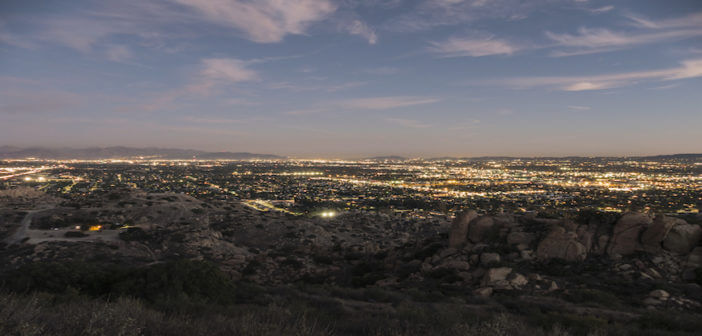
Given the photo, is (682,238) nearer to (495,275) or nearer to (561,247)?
(561,247)

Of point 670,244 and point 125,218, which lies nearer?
point 670,244

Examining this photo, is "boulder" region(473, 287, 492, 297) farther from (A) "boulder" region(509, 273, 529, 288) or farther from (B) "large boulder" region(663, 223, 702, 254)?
(B) "large boulder" region(663, 223, 702, 254)

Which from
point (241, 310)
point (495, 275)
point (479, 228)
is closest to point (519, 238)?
point (479, 228)

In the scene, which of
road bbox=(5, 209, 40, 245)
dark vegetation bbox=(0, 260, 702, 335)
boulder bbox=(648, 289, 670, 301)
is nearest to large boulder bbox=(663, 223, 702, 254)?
boulder bbox=(648, 289, 670, 301)

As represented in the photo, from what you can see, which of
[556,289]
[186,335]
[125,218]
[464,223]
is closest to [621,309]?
[556,289]

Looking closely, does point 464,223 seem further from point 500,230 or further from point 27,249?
point 27,249

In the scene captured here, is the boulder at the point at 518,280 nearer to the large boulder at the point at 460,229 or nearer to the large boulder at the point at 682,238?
the large boulder at the point at 460,229
